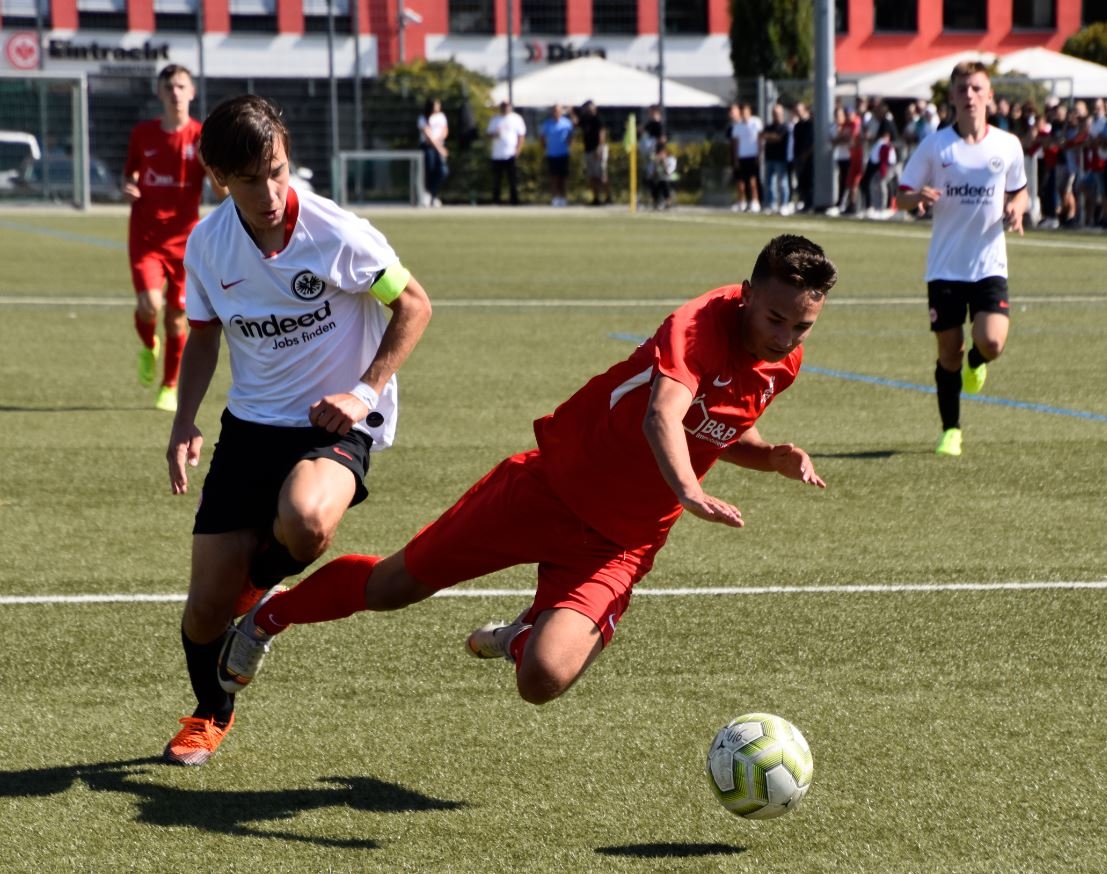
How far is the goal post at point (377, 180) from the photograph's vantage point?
141 ft

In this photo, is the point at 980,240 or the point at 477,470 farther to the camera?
the point at 980,240

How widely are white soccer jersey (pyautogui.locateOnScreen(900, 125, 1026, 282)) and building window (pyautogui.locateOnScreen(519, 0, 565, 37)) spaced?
5351 cm

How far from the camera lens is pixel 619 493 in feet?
16.1

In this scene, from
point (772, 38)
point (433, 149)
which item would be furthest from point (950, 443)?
point (772, 38)

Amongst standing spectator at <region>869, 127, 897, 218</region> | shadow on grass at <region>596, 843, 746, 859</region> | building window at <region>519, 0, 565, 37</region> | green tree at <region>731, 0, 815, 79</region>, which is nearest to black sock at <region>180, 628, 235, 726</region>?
shadow on grass at <region>596, 843, 746, 859</region>

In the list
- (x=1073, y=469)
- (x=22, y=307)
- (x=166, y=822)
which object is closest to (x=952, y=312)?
(x=1073, y=469)

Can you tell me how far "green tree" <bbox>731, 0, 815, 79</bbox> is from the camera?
5481cm

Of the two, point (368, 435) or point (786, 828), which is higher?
point (368, 435)

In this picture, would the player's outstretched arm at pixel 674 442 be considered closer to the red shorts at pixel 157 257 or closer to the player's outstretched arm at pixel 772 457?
the player's outstretched arm at pixel 772 457

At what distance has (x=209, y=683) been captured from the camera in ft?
16.8

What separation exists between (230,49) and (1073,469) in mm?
54292

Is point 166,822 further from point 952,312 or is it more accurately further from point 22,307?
point 22,307

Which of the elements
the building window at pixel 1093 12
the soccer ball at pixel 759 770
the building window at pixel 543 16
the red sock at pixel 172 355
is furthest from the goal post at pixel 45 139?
the building window at pixel 1093 12

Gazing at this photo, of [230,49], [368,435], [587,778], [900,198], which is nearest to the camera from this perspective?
[587,778]
